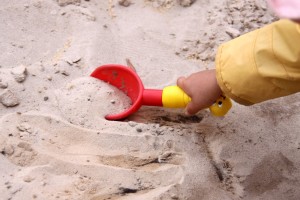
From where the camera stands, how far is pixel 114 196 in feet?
3.52

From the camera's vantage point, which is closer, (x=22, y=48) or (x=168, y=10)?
(x=22, y=48)

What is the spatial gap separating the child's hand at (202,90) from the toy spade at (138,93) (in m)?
0.03

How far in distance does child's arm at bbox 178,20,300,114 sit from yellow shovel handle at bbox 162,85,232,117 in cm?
7

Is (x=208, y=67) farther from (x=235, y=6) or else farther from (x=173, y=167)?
(x=173, y=167)

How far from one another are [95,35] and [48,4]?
0.21 meters

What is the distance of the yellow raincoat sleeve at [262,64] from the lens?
978 mm

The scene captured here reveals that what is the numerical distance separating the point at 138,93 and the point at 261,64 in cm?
40

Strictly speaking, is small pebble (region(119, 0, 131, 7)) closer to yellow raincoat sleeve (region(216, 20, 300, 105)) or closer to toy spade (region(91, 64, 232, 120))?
toy spade (region(91, 64, 232, 120))

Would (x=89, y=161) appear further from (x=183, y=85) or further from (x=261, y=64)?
(x=261, y=64)

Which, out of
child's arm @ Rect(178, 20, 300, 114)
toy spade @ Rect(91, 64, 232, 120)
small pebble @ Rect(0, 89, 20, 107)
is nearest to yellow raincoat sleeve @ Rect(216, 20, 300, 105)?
child's arm @ Rect(178, 20, 300, 114)

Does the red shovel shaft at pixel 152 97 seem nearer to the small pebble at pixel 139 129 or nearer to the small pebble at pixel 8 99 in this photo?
the small pebble at pixel 139 129

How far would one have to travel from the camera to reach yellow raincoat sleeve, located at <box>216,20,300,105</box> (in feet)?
3.21

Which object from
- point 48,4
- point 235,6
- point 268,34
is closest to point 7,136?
point 48,4

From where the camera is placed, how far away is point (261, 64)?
1010mm
